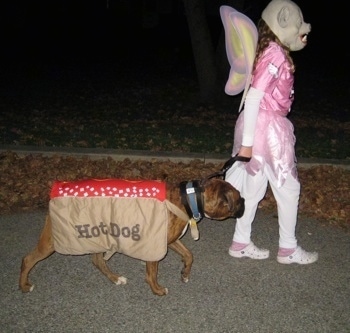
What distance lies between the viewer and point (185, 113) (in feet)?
33.4

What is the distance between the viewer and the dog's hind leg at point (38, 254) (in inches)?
137

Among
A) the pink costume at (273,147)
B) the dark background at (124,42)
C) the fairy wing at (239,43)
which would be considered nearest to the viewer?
the pink costume at (273,147)

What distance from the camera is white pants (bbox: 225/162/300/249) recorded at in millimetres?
3867

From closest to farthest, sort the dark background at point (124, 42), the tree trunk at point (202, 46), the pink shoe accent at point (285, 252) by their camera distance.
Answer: the pink shoe accent at point (285, 252), the tree trunk at point (202, 46), the dark background at point (124, 42)

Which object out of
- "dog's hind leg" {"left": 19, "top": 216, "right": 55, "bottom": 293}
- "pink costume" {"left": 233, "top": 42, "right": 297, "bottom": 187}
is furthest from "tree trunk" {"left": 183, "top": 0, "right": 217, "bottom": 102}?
"dog's hind leg" {"left": 19, "top": 216, "right": 55, "bottom": 293}

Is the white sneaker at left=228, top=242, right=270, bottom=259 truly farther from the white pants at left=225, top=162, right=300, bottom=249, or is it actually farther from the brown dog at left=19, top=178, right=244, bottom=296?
the brown dog at left=19, top=178, right=244, bottom=296

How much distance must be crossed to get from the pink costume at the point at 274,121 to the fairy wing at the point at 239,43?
173 millimetres

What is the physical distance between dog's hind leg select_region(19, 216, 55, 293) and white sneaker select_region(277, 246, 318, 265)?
84.0 inches

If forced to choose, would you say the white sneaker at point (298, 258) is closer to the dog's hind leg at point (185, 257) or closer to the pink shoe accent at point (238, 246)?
the pink shoe accent at point (238, 246)

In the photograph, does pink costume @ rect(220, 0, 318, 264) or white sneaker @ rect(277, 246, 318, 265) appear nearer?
pink costume @ rect(220, 0, 318, 264)

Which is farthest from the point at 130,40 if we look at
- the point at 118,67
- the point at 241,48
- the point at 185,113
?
the point at 241,48

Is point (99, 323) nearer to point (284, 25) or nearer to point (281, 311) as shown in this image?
point (281, 311)

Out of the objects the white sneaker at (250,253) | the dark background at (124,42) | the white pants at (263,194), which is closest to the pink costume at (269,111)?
the white pants at (263,194)

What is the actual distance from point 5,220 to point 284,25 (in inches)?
144
